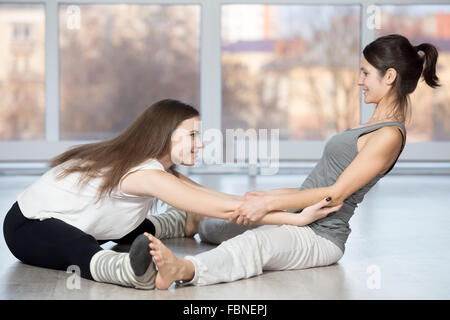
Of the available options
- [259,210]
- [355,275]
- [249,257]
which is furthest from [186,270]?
[355,275]

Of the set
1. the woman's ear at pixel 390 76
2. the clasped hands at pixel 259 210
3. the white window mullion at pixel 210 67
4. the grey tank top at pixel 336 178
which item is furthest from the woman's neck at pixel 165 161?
the white window mullion at pixel 210 67

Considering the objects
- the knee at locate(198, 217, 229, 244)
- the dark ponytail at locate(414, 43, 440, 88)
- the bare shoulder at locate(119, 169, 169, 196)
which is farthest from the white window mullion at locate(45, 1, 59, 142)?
the dark ponytail at locate(414, 43, 440, 88)

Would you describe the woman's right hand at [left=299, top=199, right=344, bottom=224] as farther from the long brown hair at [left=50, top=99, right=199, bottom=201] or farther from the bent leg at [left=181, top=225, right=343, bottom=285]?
the long brown hair at [left=50, top=99, right=199, bottom=201]

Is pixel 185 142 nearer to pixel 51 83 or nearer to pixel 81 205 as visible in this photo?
pixel 81 205

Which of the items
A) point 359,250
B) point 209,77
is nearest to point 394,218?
point 359,250

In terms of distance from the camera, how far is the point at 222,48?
611cm

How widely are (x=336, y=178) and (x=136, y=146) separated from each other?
664 millimetres

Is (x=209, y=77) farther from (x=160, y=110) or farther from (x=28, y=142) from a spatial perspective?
(x=160, y=110)

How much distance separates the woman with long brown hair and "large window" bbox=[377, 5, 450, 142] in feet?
14.0

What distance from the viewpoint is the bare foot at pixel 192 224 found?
2.86m

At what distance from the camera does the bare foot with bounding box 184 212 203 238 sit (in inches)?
113
